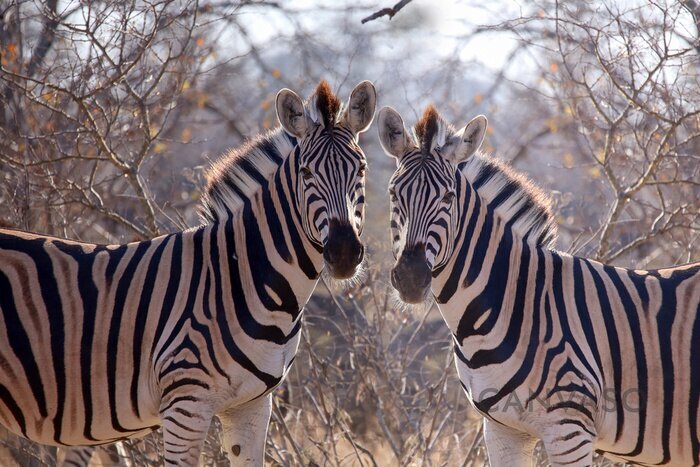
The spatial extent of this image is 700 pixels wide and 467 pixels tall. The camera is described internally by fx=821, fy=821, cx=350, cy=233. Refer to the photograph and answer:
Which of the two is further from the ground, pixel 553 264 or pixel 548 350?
pixel 553 264

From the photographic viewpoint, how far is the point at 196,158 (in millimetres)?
21062

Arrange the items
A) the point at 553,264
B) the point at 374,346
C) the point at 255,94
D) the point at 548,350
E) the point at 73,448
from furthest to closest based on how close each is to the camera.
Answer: the point at 255,94 < the point at 374,346 < the point at 73,448 < the point at 553,264 < the point at 548,350

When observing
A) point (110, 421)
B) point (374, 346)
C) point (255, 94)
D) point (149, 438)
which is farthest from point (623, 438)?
point (255, 94)

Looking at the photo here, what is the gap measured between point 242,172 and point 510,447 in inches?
89.9

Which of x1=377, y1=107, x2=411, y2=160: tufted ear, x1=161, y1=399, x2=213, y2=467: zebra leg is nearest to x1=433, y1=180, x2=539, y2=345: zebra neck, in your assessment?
x1=377, y1=107, x2=411, y2=160: tufted ear

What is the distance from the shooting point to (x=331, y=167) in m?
4.69

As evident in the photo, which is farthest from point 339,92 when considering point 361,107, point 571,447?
point 571,447

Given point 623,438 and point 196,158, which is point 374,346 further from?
point 196,158

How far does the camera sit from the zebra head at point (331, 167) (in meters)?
4.48

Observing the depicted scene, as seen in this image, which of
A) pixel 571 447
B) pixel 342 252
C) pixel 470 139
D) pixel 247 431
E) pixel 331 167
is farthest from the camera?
pixel 247 431

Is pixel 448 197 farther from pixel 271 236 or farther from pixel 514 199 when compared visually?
pixel 271 236

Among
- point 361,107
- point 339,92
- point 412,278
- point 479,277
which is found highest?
point 339,92

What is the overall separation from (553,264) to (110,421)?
108 inches

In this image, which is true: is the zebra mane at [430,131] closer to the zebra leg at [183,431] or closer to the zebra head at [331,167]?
the zebra head at [331,167]
